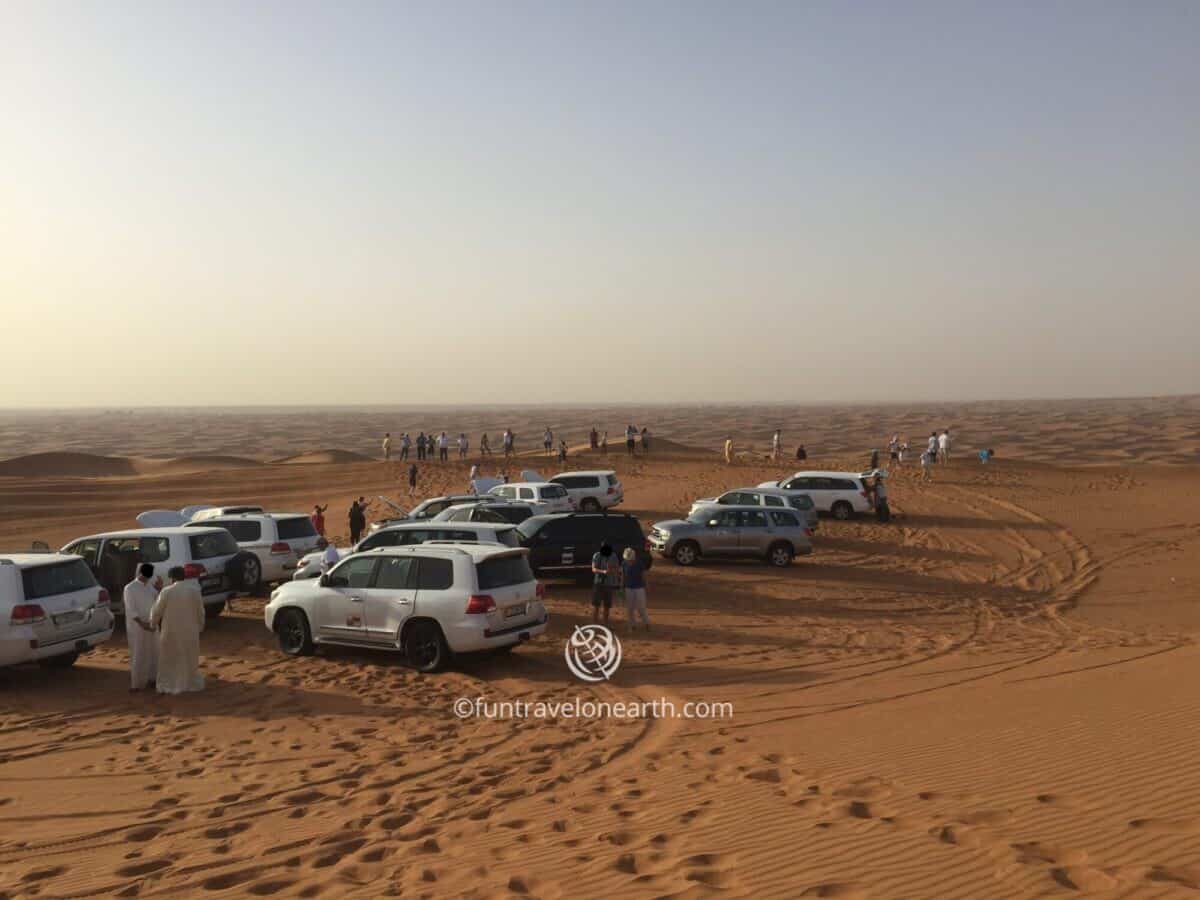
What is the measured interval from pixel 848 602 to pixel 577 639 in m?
6.77

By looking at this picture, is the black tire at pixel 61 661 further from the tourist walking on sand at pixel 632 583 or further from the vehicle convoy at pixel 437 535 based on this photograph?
the tourist walking on sand at pixel 632 583

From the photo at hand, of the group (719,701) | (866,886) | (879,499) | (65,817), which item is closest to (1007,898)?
(866,886)

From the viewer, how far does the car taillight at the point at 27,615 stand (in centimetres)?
1184

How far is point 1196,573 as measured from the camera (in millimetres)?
23750

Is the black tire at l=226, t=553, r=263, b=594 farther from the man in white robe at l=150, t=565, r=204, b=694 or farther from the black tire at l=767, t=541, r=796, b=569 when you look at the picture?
the black tire at l=767, t=541, r=796, b=569

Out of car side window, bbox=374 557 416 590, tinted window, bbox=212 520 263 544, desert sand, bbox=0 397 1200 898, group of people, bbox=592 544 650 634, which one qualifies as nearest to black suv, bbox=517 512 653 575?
desert sand, bbox=0 397 1200 898

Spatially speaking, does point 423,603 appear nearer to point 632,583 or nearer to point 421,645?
point 421,645

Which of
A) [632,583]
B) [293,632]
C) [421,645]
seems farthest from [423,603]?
[632,583]

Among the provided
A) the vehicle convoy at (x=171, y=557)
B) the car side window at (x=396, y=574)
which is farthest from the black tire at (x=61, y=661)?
the car side window at (x=396, y=574)

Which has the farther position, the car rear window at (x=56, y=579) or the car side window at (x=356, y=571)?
the car side window at (x=356, y=571)

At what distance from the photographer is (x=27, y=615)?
39.1 ft

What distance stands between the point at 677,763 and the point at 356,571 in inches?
249

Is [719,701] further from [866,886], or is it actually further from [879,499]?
[879,499]

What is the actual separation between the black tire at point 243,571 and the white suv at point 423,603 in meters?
3.14
